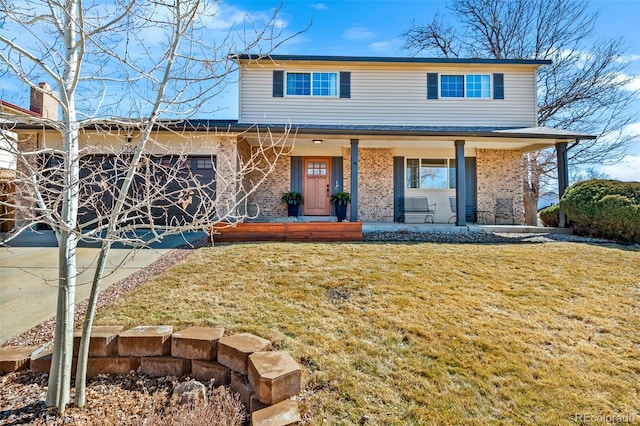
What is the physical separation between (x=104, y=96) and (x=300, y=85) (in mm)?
8560

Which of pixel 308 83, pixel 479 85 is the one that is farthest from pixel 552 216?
pixel 308 83

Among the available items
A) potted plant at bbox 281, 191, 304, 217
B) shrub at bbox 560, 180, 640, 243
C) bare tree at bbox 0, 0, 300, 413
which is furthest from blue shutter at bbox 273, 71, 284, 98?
shrub at bbox 560, 180, 640, 243

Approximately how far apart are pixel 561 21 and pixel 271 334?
19721 mm

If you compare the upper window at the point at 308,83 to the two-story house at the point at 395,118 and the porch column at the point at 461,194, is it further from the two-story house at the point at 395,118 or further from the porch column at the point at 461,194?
the porch column at the point at 461,194

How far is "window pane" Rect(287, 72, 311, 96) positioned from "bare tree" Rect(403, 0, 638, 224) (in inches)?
387

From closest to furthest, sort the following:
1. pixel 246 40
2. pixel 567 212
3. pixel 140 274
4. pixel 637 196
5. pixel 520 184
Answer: pixel 246 40, pixel 140 274, pixel 637 196, pixel 567 212, pixel 520 184

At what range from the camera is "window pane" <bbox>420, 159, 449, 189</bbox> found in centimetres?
1131

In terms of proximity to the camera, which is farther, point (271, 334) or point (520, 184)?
point (520, 184)

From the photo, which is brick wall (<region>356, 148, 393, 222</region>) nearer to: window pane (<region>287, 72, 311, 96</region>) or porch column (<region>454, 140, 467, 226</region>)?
porch column (<region>454, 140, 467, 226</region>)

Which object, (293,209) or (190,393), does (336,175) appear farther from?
(190,393)

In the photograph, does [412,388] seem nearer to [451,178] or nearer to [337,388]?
[337,388]

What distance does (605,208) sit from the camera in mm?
7781

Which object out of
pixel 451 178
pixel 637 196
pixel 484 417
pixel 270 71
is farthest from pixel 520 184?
pixel 484 417

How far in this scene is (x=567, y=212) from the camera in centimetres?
877
